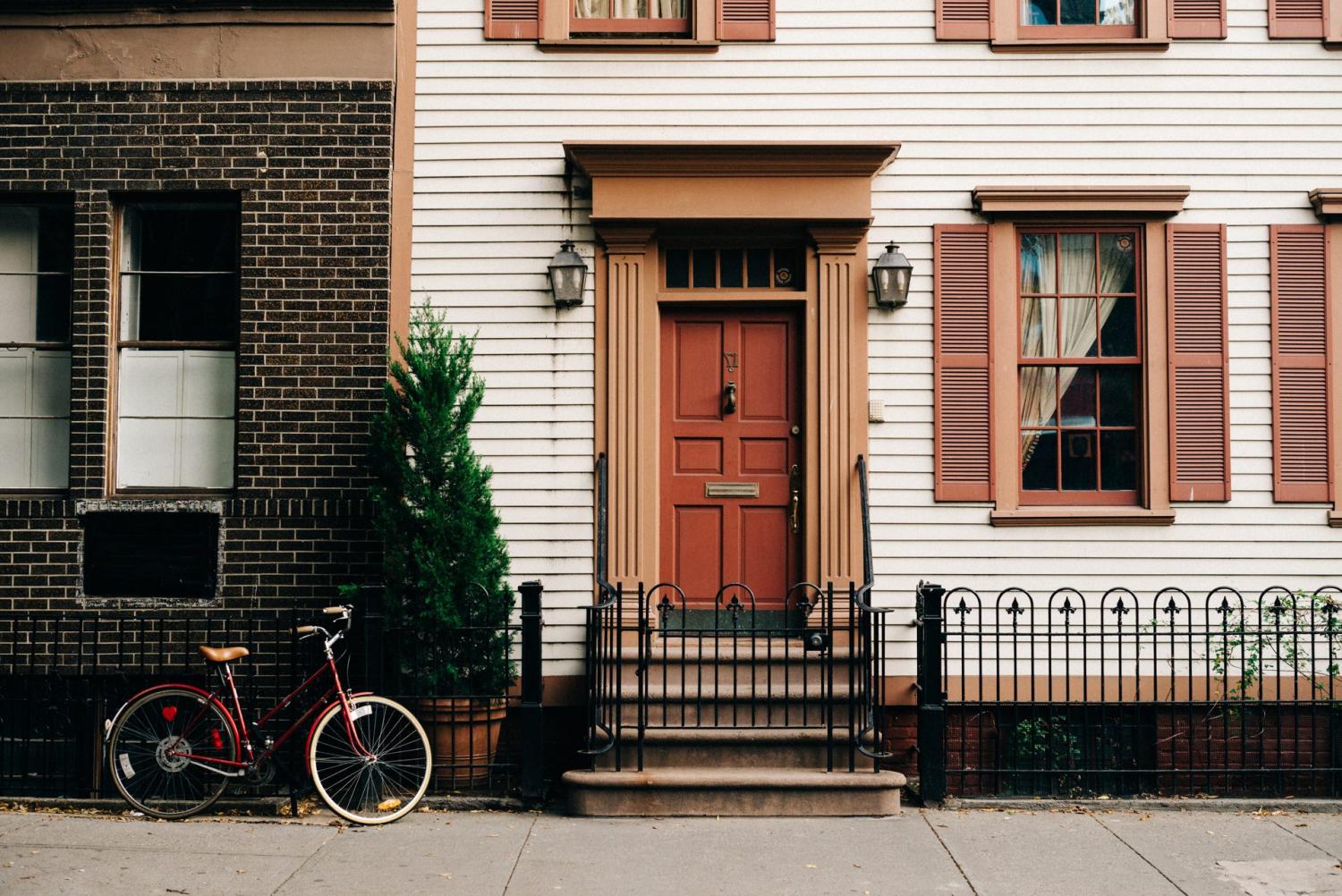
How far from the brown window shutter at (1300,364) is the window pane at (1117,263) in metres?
0.89

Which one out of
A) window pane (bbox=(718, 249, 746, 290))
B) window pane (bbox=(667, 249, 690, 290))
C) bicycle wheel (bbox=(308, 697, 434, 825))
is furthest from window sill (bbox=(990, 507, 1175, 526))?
bicycle wheel (bbox=(308, 697, 434, 825))

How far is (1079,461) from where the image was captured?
810cm

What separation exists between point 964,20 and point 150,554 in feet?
21.2

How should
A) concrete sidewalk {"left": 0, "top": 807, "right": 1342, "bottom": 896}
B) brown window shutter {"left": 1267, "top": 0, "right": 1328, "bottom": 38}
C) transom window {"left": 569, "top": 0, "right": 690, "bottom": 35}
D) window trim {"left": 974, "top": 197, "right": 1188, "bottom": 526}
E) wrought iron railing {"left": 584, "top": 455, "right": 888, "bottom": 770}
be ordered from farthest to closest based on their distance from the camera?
transom window {"left": 569, "top": 0, "right": 690, "bottom": 35}, brown window shutter {"left": 1267, "top": 0, "right": 1328, "bottom": 38}, window trim {"left": 974, "top": 197, "right": 1188, "bottom": 526}, wrought iron railing {"left": 584, "top": 455, "right": 888, "bottom": 770}, concrete sidewalk {"left": 0, "top": 807, "right": 1342, "bottom": 896}

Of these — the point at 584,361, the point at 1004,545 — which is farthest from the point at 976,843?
the point at 584,361

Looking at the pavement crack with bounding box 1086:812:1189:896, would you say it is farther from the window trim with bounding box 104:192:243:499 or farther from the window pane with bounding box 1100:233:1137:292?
the window trim with bounding box 104:192:243:499

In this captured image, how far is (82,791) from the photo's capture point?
7.18 m

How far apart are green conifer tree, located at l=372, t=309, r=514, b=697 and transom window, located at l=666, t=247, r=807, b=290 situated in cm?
170

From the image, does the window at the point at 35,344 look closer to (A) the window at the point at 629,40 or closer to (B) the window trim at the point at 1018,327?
(A) the window at the point at 629,40

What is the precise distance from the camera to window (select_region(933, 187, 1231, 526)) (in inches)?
312

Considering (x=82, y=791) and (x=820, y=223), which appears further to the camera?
(x=820, y=223)

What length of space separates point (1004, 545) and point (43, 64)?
23.4 feet

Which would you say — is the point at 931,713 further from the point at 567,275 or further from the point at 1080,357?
the point at 567,275

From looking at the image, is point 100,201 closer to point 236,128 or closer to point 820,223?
point 236,128
